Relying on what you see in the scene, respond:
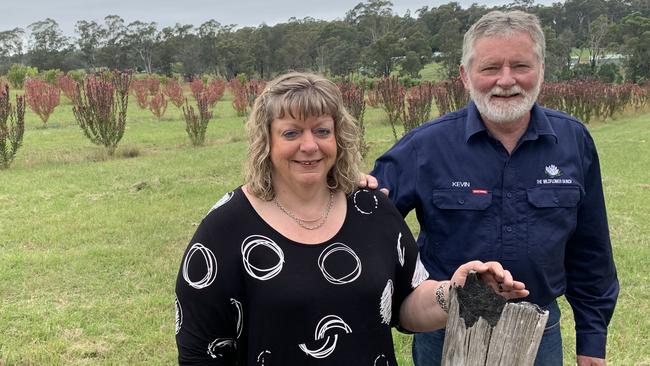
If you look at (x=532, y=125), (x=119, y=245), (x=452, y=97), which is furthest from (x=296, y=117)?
(x=452, y=97)

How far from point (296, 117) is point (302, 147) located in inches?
3.2

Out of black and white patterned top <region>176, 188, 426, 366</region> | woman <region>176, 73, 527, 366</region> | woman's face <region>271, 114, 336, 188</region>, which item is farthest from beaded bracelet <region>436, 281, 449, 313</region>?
woman's face <region>271, 114, 336, 188</region>

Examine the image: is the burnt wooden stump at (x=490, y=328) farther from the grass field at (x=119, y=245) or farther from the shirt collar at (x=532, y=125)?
the grass field at (x=119, y=245)

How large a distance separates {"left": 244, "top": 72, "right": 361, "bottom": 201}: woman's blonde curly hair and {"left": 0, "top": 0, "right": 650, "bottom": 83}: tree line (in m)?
38.1

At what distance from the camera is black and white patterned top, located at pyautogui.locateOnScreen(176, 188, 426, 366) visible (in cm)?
148

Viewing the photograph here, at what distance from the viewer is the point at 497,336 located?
3.78ft

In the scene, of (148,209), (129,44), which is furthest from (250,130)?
(129,44)

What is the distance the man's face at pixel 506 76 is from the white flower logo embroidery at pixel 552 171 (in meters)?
0.19

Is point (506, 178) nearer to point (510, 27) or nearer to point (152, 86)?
point (510, 27)

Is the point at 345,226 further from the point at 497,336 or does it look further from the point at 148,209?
the point at 148,209

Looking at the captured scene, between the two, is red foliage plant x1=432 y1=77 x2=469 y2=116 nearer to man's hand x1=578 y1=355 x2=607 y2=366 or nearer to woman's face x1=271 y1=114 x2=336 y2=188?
man's hand x1=578 y1=355 x2=607 y2=366

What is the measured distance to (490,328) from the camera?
3.80 ft

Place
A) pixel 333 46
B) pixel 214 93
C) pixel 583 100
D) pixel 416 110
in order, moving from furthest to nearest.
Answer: pixel 333 46 → pixel 214 93 → pixel 583 100 → pixel 416 110

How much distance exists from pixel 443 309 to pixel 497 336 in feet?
1.38
